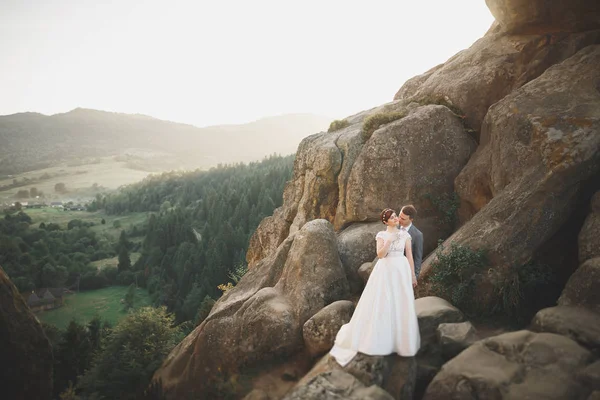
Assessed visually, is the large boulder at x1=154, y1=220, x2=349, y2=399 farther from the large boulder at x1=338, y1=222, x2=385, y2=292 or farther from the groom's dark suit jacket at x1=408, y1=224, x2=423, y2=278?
the groom's dark suit jacket at x1=408, y1=224, x2=423, y2=278

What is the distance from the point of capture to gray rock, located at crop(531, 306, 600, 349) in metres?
8.84

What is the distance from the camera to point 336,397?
8.77m

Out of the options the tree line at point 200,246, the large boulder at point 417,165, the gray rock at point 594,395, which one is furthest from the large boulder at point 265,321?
the tree line at point 200,246

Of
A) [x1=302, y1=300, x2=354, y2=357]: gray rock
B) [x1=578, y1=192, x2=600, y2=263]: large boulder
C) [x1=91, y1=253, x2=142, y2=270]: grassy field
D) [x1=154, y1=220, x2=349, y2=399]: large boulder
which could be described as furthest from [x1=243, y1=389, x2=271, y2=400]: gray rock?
[x1=91, y1=253, x2=142, y2=270]: grassy field

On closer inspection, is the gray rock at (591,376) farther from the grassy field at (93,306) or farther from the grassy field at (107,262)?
the grassy field at (107,262)

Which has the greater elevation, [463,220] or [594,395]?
[463,220]

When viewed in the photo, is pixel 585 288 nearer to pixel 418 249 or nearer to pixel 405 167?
pixel 418 249

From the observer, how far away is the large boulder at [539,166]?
12133 mm

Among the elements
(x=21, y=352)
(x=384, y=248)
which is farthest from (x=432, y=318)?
(x=21, y=352)

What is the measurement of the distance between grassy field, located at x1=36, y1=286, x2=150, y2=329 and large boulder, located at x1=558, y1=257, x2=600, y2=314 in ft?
346

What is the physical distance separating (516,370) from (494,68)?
15.9 metres

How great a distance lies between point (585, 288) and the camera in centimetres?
1012

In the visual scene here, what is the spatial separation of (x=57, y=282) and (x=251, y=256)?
121729 mm

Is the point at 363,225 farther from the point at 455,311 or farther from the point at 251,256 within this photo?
the point at 251,256
